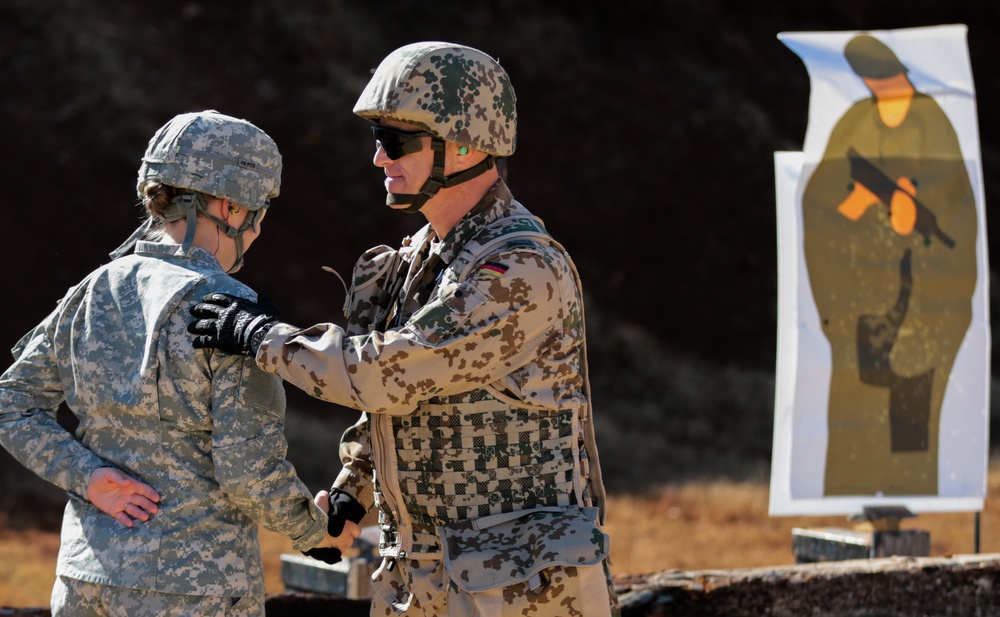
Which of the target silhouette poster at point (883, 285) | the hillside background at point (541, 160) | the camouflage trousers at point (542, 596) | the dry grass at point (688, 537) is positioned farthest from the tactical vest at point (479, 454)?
the hillside background at point (541, 160)

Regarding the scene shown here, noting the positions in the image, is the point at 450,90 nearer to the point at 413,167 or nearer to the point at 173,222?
the point at 413,167

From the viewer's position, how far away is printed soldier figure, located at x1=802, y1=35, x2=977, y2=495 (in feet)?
19.6

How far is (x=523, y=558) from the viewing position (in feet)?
9.65

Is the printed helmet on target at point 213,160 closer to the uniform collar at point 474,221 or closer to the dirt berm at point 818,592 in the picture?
the uniform collar at point 474,221

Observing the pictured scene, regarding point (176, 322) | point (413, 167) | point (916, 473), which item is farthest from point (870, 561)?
point (176, 322)

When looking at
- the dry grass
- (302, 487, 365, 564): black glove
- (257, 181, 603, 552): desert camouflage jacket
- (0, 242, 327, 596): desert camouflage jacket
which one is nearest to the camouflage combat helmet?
(257, 181, 603, 552): desert camouflage jacket

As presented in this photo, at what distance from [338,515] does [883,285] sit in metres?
3.53

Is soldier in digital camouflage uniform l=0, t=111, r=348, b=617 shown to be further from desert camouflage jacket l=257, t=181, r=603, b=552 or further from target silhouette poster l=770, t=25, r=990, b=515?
target silhouette poster l=770, t=25, r=990, b=515

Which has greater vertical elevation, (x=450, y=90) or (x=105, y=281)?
(x=450, y=90)

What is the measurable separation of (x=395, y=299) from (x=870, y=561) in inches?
103

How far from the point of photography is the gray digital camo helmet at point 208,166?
114 inches

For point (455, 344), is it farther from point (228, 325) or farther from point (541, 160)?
point (541, 160)

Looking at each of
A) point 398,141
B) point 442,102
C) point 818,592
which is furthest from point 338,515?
point 818,592

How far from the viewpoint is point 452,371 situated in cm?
285
